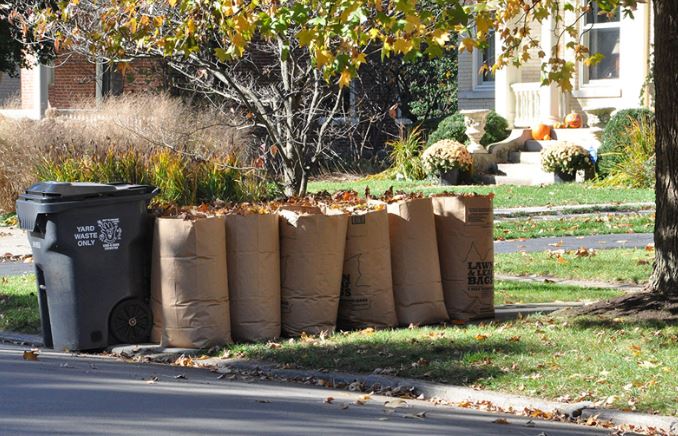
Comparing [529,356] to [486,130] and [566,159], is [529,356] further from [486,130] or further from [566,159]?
[486,130]

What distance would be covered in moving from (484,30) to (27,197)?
3.98 metres

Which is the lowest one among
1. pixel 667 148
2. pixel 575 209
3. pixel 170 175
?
pixel 575 209

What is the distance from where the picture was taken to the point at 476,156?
2620cm

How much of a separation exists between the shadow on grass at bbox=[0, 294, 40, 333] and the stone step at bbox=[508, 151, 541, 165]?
15048 mm

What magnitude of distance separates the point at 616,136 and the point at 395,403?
17.1m

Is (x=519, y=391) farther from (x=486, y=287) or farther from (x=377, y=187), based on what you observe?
(x=377, y=187)

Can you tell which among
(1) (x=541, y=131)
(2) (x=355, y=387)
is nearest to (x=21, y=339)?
(2) (x=355, y=387)

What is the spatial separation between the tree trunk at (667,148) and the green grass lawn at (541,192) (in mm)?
10421

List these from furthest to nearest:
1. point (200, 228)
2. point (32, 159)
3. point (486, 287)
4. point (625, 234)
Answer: point (32, 159)
point (625, 234)
point (486, 287)
point (200, 228)

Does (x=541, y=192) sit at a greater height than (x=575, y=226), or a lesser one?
greater

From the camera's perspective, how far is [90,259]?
9844 millimetres

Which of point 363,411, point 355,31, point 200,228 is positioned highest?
point 355,31

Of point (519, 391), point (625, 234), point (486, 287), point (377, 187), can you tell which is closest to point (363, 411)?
point (519, 391)

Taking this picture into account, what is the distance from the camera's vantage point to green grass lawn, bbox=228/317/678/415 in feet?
26.4
